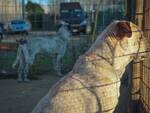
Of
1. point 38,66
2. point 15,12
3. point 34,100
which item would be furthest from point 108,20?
point 34,100

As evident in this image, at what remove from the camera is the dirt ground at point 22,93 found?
936cm

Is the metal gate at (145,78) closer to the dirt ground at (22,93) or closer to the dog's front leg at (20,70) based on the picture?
the dirt ground at (22,93)

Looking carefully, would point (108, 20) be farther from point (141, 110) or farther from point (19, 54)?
point (141, 110)

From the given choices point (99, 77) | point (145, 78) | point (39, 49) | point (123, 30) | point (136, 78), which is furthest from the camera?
point (39, 49)

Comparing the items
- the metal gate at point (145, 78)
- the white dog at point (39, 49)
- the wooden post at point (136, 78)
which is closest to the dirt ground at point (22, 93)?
the white dog at point (39, 49)

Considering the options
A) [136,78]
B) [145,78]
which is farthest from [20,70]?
[145,78]

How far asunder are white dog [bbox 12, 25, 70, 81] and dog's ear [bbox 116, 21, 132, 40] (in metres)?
8.35

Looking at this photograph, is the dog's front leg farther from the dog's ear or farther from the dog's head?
the dog's ear

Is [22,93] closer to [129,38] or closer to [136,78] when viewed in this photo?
[136,78]

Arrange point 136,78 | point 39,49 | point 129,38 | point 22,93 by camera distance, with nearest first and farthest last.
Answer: point 129,38, point 136,78, point 22,93, point 39,49

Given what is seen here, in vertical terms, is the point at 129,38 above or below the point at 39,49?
above

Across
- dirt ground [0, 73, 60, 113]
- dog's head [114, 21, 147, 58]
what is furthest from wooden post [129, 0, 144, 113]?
dirt ground [0, 73, 60, 113]

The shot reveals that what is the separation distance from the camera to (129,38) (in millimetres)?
5348

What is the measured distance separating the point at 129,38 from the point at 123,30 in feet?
0.57
